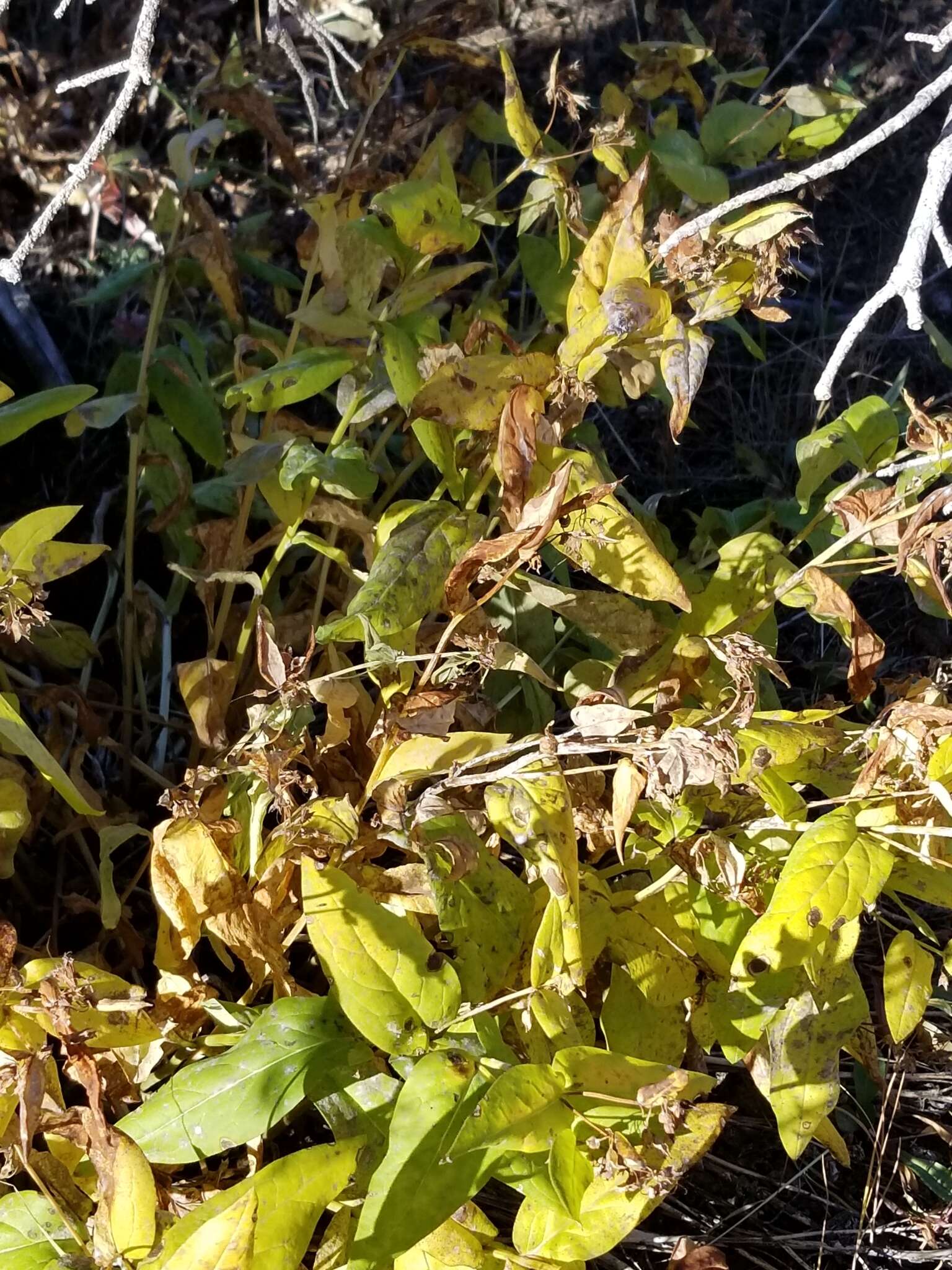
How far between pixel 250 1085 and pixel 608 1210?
0.31 metres

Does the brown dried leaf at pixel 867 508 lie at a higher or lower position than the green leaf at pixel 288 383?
lower

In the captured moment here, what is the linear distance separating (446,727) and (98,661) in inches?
29.3

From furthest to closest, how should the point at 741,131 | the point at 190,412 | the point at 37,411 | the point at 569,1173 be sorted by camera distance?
the point at 741,131, the point at 190,412, the point at 37,411, the point at 569,1173

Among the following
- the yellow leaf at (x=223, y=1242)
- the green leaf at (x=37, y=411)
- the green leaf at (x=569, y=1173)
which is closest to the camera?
the yellow leaf at (x=223, y=1242)

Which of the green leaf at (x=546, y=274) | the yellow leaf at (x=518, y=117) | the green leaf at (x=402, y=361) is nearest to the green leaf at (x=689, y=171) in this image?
the green leaf at (x=546, y=274)

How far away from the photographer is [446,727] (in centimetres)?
96

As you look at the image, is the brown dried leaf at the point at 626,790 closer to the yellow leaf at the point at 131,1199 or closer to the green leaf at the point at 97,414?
the yellow leaf at the point at 131,1199

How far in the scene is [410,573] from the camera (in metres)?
0.93

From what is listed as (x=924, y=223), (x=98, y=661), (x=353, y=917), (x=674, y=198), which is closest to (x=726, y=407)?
(x=674, y=198)

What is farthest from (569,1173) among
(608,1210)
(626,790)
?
(626,790)

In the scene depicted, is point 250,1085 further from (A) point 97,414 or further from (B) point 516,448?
(A) point 97,414

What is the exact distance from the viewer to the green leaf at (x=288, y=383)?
41.4 inches

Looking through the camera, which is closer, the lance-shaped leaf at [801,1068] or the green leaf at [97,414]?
the lance-shaped leaf at [801,1068]

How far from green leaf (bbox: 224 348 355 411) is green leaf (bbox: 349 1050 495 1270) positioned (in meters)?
0.63
